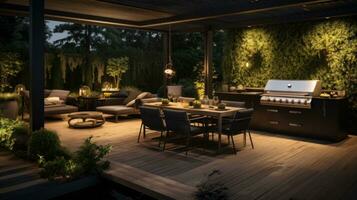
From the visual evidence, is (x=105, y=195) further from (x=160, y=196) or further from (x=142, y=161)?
(x=160, y=196)

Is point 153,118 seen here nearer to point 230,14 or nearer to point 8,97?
point 230,14

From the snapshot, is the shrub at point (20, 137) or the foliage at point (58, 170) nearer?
the foliage at point (58, 170)

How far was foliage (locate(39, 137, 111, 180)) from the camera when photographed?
4.41 metres

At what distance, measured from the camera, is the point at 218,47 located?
1709 cm

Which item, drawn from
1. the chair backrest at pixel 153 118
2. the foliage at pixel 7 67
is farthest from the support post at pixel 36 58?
the foliage at pixel 7 67

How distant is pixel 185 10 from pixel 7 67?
5.95 metres

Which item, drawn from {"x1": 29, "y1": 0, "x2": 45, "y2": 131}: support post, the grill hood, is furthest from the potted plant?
the grill hood

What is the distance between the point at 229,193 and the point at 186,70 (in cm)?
1199

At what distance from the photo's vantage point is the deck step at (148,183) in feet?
12.9

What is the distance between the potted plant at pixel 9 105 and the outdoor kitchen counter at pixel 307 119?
5.98m

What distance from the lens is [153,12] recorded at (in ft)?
26.1

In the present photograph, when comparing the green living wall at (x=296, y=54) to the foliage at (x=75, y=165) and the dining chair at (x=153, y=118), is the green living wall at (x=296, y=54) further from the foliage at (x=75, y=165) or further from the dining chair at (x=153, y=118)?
the foliage at (x=75, y=165)

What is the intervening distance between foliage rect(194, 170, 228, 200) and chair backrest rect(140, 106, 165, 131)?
75.7 inches

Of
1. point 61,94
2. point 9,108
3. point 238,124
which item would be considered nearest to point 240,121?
point 238,124
